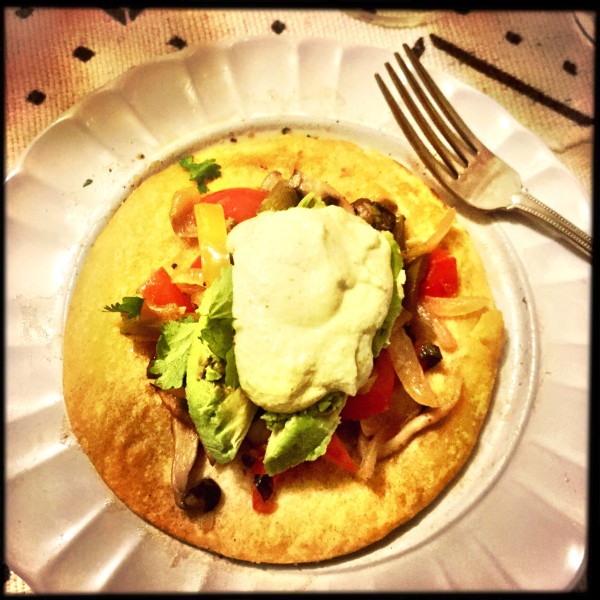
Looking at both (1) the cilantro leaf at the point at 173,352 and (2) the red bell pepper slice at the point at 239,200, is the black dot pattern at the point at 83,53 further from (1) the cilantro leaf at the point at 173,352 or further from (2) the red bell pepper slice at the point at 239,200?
(1) the cilantro leaf at the point at 173,352

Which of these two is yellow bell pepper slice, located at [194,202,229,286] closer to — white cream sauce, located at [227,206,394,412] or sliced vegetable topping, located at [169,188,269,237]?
sliced vegetable topping, located at [169,188,269,237]

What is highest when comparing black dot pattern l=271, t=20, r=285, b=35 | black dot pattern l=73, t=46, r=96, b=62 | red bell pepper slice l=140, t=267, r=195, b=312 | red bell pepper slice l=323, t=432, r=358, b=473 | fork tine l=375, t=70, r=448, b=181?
black dot pattern l=271, t=20, r=285, b=35

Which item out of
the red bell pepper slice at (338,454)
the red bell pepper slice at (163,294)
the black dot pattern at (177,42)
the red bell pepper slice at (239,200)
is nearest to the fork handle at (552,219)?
the red bell pepper slice at (239,200)

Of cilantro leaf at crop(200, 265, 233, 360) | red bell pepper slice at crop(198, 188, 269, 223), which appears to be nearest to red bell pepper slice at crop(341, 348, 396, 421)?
cilantro leaf at crop(200, 265, 233, 360)

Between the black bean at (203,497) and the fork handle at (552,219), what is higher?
the fork handle at (552,219)

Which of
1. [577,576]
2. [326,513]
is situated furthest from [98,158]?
[577,576]

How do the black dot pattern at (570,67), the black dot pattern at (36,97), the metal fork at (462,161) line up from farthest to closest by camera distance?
1. the black dot pattern at (570,67)
2. the black dot pattern at (36,97)
3. the metal fork at (462,161)

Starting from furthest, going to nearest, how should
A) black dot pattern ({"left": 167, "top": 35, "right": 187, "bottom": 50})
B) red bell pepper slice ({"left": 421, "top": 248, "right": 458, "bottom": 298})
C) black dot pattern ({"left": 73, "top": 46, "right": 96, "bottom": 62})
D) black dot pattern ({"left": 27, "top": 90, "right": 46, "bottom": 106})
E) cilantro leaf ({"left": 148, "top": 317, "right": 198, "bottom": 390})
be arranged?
black dot pattern ({"left": 167, "top": 35, "right": 187, "bottom": 50})
black dot pattern ({"left": 73, "top": 46, "right": 96, "bottom": 62})
black dot pattern ({"left": 27, "top": 90, "right": 46, "bottom": 106})
red bell pepper slice ({"left": 421, "top": 248, "right": 458, "bottom": 298})
cilantro leaf ({"left": 148, "top": 317, "right": 198, "bottom": 390})
